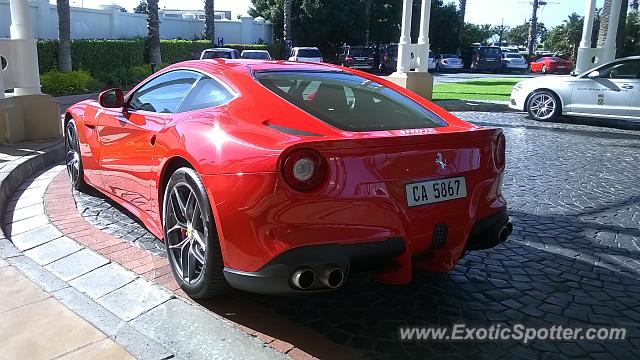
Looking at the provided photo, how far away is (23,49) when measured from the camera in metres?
7.55

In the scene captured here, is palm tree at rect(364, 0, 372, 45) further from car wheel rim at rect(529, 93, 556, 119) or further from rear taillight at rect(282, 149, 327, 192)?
rear taillight at rect(282, 149, 327, 192)

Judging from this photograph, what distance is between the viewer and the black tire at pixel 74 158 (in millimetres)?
5355

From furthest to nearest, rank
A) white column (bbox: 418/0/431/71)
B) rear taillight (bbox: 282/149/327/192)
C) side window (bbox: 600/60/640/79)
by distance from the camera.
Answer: white column (bbox: 418/0/431/71) → side window (bbox: 600/60/640/79) → rear taillight (bbox: 282/149/327/192)

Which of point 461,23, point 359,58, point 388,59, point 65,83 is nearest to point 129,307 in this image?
point 65,83

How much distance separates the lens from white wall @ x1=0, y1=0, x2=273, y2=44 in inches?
862

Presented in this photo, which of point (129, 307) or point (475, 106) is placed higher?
point (475, 106)

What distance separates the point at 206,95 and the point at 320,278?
1.53 m

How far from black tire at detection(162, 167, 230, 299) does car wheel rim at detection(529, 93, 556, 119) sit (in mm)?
10090

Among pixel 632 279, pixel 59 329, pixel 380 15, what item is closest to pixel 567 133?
pixel 632 279

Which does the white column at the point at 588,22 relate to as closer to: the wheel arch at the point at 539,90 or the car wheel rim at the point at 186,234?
the wheel arch at the point at 539,90

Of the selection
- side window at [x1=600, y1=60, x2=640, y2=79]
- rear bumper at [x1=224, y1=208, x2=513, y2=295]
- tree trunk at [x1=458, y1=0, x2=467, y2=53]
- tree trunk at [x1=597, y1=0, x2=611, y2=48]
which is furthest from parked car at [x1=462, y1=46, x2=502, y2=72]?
rear bumper at [x1=224, y1=208, x2=513, y2=295]

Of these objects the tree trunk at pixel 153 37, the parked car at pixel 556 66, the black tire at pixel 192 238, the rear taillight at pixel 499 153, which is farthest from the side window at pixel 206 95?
the parked car at pixel 556 66

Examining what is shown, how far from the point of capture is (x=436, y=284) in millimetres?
3617

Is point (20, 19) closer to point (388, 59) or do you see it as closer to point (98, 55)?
point (98, 55)
